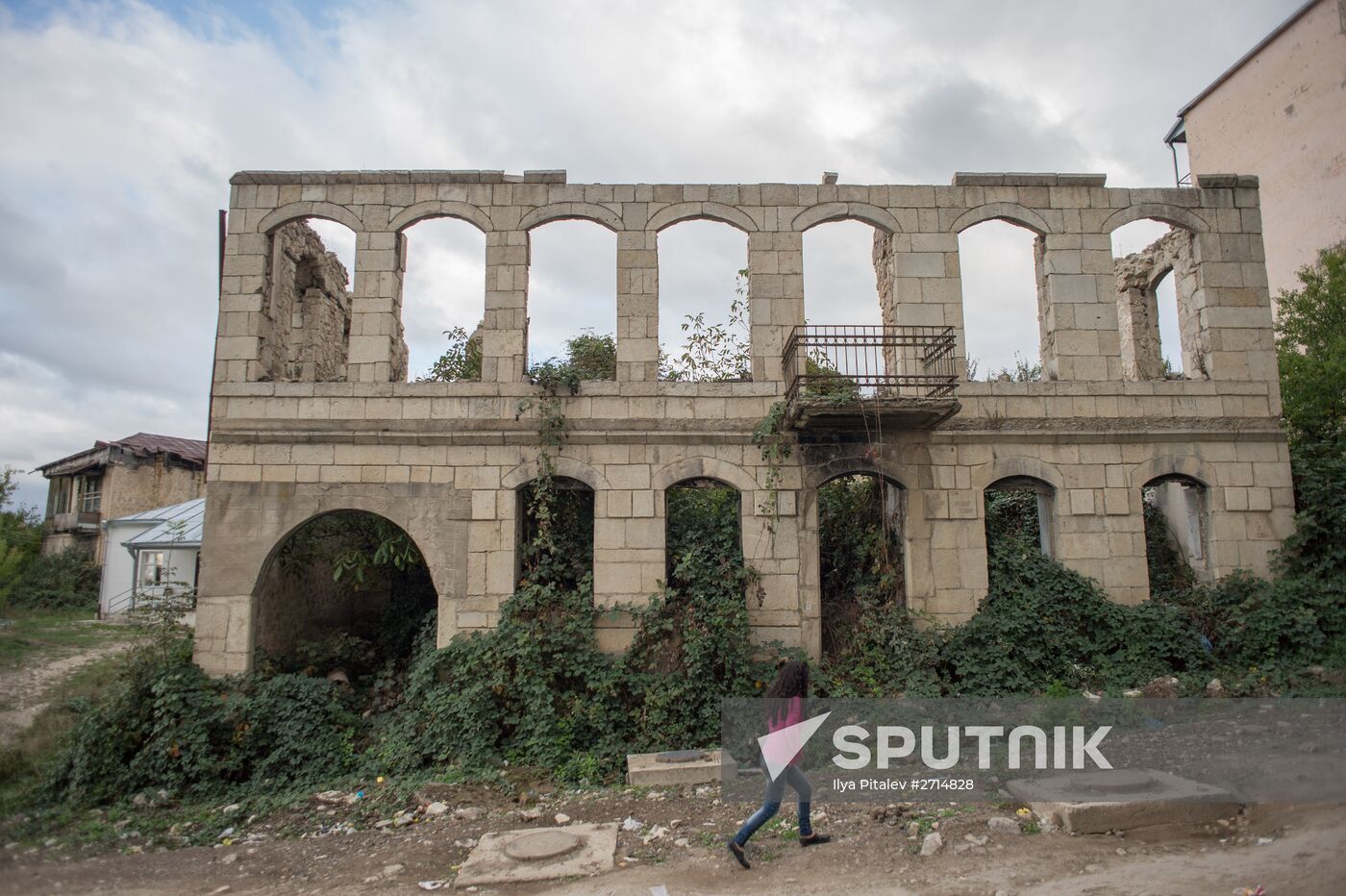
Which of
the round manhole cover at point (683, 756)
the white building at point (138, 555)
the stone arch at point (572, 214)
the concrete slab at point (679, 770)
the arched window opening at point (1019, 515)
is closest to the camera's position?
the concrete slab at point (679, 770)

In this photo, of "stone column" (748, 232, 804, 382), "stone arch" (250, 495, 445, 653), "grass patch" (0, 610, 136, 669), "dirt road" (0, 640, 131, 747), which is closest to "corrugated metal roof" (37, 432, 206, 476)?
"grass patch" (0, 610, 136, 669)

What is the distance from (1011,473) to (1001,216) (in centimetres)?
368

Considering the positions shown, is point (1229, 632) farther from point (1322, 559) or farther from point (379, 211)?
point (379, 211)

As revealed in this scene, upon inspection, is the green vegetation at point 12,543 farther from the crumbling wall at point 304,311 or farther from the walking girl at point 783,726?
the walking girl at point 783,726

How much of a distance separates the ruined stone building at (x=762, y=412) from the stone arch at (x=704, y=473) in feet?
0.09

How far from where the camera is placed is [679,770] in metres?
8.03

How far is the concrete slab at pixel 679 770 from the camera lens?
8.01 meters

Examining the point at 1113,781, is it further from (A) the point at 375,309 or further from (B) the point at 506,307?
(A) the point at 375,309

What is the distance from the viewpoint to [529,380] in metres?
10.6

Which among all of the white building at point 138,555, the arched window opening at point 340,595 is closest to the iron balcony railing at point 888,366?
the arched window opening at point 340,595

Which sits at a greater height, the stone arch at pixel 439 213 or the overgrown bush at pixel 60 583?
the stone arch at pixel 439 213

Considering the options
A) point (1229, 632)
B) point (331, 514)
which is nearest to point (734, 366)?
point (331, 514)

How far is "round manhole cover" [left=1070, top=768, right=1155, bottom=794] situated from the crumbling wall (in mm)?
10753

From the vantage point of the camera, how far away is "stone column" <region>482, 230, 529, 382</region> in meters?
10.6
